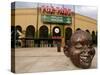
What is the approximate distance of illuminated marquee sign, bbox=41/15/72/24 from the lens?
1.69 m

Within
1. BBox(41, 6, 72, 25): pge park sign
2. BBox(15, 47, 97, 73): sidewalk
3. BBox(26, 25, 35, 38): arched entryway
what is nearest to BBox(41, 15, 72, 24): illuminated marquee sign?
BBox(41, 6, 72, 25): pge park sign

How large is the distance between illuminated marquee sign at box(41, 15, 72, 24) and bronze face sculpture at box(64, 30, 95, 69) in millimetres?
129

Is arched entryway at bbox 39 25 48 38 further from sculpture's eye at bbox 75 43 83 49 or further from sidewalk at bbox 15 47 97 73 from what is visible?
sculpture's eye at bbox 75 43 83 49

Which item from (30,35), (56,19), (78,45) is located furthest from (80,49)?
(30,35)

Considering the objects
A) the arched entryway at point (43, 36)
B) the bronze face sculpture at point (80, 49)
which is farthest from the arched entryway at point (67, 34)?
the arched entryway at point (43, 36)

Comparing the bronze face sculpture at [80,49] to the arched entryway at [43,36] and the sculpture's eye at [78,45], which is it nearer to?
the sculpture's eye at [78,45]

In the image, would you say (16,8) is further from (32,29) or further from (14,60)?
(14,60)

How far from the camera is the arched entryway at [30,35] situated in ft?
5.37

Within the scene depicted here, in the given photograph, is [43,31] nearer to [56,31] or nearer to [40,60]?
[56,31]

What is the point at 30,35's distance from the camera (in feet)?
5.41

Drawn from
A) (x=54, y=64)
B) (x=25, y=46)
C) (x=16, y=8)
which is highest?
(x=16, y=8)

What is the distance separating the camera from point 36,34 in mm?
1668
